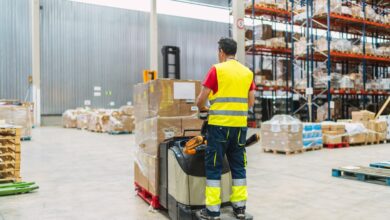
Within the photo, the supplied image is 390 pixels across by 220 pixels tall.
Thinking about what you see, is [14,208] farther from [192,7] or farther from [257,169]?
[192,7]

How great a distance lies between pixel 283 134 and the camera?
8.31 m

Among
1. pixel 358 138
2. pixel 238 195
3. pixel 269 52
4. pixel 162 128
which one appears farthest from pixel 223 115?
pixel 269 52

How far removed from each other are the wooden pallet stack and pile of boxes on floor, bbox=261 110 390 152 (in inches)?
218

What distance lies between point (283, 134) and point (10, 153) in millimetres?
5645

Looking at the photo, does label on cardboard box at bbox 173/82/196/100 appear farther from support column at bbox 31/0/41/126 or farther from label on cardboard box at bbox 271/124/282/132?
support column at bbox 31/0/41/126

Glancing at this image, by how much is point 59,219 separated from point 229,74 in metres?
2.23

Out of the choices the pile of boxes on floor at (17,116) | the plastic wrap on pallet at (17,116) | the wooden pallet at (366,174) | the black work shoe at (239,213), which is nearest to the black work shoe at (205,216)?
the black work shoe at (239,213)

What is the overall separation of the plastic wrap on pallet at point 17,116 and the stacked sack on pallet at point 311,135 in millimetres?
8693

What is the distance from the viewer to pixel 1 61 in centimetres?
1738

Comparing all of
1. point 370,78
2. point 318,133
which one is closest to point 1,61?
point 318,133

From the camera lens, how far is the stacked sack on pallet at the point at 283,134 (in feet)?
27.1

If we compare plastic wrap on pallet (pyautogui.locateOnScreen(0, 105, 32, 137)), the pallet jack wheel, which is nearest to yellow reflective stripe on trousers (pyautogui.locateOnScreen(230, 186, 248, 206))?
the pallet jack wheel

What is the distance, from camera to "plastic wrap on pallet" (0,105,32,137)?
1151 cm

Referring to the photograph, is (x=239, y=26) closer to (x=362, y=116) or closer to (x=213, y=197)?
(x=362, y=116)
